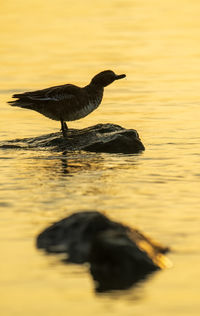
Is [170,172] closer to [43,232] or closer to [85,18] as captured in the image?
[43,232]

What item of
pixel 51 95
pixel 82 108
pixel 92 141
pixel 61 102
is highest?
pixel 51 95

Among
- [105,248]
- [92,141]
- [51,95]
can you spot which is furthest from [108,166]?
→ [105,248]

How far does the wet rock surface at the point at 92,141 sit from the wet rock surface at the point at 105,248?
5.86 meters

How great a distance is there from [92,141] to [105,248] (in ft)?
23.6

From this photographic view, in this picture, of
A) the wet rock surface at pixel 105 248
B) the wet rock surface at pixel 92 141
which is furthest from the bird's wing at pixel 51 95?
the wet rock surface at pixel 105 248

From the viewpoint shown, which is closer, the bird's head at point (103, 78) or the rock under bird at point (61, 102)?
the rock under bird at point (61, 102)

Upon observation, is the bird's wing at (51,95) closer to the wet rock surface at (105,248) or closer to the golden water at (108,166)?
the golden water at (108,166)

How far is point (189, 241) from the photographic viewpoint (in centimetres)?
1022

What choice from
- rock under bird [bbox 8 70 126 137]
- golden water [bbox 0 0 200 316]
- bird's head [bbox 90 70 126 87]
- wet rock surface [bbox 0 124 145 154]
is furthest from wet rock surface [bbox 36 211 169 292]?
bird's head [bbox 90 70 126 87]

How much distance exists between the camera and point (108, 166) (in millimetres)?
14867

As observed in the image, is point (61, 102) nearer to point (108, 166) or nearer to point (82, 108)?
point (82, 108)

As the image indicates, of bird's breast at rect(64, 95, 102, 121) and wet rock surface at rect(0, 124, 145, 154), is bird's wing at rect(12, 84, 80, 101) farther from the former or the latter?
wet rock surface at rect(0, 124, 145, 154)

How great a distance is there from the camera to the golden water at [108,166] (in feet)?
28.9

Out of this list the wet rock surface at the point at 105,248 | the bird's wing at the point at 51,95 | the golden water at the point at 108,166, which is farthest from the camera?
the bird's wing at the point at 51,95
